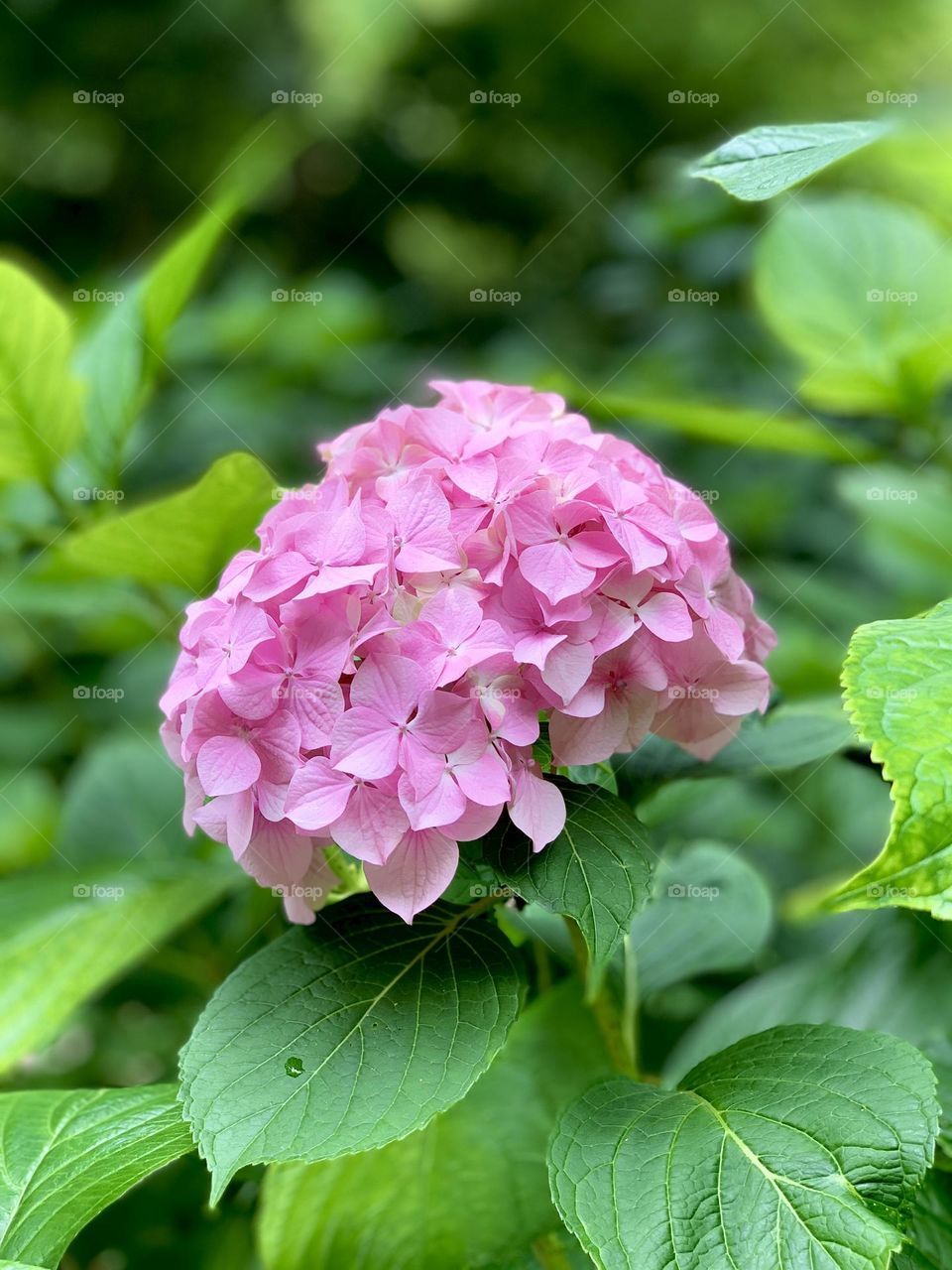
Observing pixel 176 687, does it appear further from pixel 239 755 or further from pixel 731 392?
pixel 731 392

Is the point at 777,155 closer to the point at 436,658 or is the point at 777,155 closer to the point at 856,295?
the point at 436,658

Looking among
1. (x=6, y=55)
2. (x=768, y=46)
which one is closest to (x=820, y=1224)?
(x=768, y=46)

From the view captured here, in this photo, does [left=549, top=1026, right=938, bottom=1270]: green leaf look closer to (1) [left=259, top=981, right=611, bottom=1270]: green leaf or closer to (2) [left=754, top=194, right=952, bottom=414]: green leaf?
(1) [left=259, top=981, right=611, bottom=1270]: green leaf

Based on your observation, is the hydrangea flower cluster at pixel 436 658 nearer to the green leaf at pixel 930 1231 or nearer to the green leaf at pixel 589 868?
the green leaf at pixel 589 868

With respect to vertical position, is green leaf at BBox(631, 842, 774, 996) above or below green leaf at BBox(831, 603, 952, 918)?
below

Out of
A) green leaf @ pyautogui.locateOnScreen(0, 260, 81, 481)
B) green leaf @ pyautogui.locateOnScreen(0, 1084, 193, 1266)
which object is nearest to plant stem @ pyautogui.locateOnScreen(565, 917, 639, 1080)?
green leaf @ pyautogui.locateOnScreen(0, 1084, 193, 1266)

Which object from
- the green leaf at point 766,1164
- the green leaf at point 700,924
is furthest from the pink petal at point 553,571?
the green leaf at point 700,924
